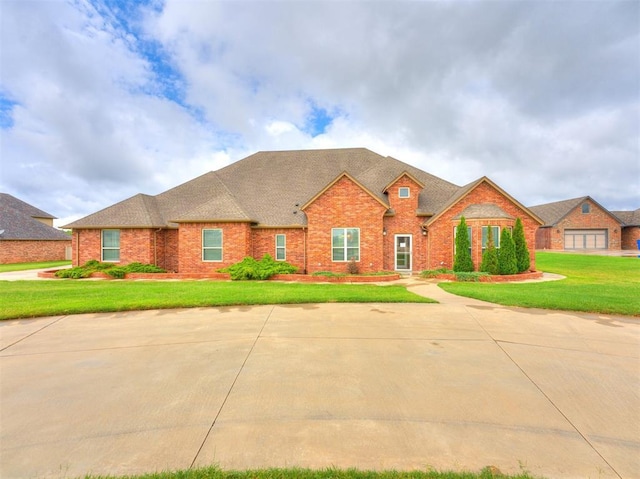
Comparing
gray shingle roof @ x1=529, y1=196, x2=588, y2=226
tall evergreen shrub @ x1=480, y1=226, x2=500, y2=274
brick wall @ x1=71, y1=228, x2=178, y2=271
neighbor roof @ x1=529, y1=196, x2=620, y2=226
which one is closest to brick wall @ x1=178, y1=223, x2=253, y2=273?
brick wall @ x1=71, y1=228, x2=178, y2=271

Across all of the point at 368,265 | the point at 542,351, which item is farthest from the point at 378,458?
the point at 368,265

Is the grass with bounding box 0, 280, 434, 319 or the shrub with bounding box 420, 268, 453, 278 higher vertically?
the shrub with bounding box 420, 268, 453, 278

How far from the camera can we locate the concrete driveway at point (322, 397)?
2969 millimetres

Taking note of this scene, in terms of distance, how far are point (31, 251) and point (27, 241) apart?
1013 millimetres

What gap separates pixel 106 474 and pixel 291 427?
180 centimetres

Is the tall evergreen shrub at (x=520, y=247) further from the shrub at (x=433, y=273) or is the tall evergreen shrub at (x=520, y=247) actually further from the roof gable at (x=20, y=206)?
the roof gable at (x=20, y=206)

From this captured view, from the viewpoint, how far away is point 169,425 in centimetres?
346

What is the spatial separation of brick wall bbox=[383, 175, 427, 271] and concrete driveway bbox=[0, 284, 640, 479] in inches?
418

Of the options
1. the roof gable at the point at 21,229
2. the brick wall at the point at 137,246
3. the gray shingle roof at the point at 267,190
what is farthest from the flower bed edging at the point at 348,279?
the roof gable at the point at 21,229

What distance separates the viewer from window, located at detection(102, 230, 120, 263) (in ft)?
57.6

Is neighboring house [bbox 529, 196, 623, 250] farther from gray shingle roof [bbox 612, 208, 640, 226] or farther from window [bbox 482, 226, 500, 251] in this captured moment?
window [bbox 482, 226, 500, 251]

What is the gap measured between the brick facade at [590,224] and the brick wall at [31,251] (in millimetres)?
57470

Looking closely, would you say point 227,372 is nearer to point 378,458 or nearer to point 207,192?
point 378,458

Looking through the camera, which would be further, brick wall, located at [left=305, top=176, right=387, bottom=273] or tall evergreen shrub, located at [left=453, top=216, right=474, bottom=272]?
brick wall, located at [left=305, top=176, right=387, bottom=273]
